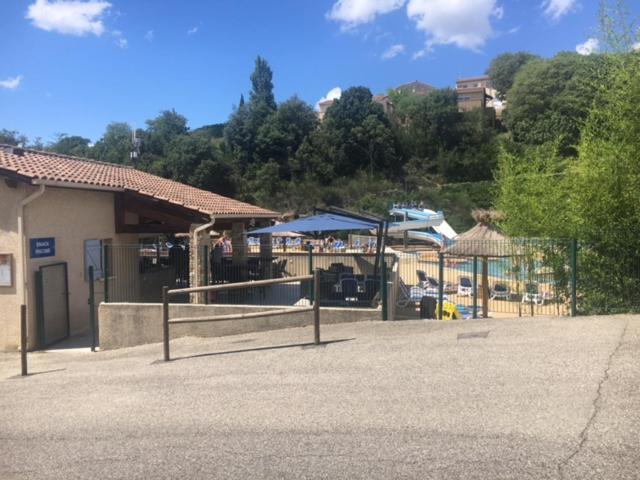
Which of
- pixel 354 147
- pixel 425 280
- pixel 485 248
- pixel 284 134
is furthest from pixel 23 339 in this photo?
pixel 354 147

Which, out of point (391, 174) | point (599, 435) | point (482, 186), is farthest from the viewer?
point (391, 174)

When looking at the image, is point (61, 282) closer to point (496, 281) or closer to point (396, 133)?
point (496, 281)

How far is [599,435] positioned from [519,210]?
8.24 m

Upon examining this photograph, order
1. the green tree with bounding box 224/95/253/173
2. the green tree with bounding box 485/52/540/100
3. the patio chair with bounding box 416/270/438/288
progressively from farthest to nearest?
the green tree with bounding box 485/52/540/100 → the green tree with bounding box 224/95/253/173 → the patio chair with bounding box 416/270/438/288

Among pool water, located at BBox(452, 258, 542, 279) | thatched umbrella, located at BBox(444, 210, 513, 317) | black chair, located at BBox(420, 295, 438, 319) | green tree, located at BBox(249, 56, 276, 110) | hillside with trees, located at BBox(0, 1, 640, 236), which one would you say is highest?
green tree, located at BBox(249, 56, 276, 110)

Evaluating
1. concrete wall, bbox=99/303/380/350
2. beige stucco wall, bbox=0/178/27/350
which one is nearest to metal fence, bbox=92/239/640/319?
concrete wall, bbox=99/303/380/350

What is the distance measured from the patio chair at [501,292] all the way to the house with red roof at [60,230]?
23.6ft

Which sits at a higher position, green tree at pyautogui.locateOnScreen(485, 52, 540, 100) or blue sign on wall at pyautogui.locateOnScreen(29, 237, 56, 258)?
green tree at pyautogui.locateOnScreen(485, 52, 540, 100)

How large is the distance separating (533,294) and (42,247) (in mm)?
10299

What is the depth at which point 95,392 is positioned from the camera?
22.6 feet

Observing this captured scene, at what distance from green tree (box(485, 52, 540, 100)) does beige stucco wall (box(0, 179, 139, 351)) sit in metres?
84.8

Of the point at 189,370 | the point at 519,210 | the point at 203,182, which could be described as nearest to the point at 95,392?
the point at 189,370

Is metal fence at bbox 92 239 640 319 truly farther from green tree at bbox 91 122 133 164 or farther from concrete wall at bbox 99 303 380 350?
green tree at bbox 91 122 133 164

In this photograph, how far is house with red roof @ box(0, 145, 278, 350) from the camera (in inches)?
442
